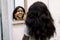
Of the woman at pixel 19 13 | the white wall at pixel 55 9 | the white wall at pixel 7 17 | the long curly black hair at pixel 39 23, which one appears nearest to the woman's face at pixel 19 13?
the woman at pixel 19 13

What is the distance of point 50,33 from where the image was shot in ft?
3.65

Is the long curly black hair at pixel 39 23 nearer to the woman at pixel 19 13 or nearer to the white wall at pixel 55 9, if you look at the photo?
the woman at pixel 19 13

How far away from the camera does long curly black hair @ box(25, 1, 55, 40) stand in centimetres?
109

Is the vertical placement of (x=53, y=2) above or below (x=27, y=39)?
above

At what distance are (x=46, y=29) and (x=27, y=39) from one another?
167 mm

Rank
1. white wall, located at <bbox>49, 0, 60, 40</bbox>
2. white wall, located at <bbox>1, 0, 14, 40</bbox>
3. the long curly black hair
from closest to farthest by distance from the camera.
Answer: the long curly black hair < white wall, located at <bbox>1, 0, 14, 40</bbox> < white wall, located at <bbox>49, 0, 60, 40</bbox>

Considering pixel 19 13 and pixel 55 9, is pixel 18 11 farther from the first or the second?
pixel 55 9

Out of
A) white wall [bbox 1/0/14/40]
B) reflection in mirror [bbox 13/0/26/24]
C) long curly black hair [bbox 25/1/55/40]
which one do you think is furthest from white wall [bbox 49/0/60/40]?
long curly black hair [bbox 25/1/55/40]

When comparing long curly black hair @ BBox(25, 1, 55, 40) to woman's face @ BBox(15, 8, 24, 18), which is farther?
woman's face @ BBox(15, 8, 24, 18)

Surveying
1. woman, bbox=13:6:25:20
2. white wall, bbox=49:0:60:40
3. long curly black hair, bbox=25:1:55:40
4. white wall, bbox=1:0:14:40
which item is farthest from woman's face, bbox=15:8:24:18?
long curly black hair, bbox=25:1:55:40

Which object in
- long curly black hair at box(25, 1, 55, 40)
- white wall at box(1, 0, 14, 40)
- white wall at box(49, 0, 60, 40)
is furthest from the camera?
white wall at box(49, 0, 60, 40)

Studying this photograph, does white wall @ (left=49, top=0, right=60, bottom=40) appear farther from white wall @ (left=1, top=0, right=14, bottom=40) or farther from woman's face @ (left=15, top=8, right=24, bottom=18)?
white wall @ (left=1, top=0, right=14, bottom=40)

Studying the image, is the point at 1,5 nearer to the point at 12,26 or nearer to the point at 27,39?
the point at 12,26

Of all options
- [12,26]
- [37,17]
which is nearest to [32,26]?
[37,17]
